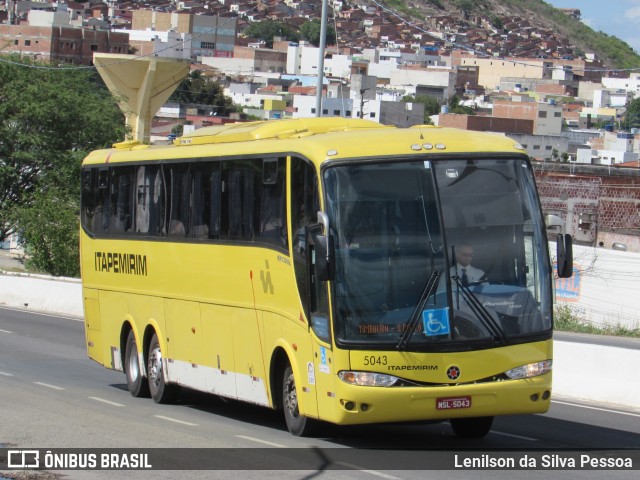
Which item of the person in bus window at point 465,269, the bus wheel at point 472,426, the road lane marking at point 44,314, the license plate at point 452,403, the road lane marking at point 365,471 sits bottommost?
the road lane marking at point 44,314

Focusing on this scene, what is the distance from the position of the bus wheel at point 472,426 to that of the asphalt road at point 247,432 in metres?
0.10

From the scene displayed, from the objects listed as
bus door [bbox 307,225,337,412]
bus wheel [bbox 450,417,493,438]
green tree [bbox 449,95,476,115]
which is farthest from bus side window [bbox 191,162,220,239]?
green tree [bbox 449,95,476,115]

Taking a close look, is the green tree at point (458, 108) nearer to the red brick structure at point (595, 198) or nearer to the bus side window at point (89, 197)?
the red brick structure at point (595, 198)

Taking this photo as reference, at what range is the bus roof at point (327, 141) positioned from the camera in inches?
468

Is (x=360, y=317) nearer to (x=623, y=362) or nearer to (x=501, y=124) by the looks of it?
(x=623, y=362)

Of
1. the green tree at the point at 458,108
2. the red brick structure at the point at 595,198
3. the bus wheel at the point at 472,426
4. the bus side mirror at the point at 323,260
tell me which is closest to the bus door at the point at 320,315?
the bus side mirror at the point at 323,260

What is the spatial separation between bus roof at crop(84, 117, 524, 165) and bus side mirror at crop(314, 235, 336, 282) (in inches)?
40.0

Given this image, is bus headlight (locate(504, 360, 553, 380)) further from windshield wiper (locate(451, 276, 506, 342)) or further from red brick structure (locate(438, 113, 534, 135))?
red brick structure (locate(438, 113, 534, 135))

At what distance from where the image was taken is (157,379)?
1641 cm

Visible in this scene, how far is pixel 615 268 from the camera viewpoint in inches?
1775

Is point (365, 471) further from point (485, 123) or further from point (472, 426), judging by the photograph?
point (485, 123)

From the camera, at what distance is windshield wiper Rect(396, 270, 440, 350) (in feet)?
36.8

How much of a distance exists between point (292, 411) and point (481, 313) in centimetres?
240

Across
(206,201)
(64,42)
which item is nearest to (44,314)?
(206,201)
